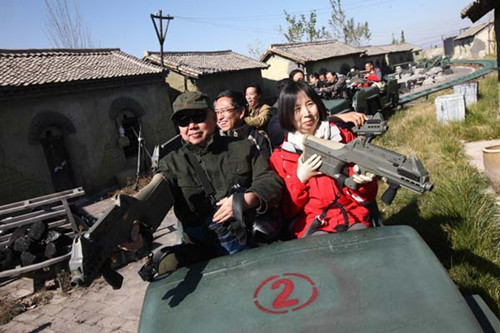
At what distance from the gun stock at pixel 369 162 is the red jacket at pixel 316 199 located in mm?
148

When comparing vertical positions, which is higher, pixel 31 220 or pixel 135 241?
pixel 135 241

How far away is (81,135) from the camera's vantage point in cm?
1266

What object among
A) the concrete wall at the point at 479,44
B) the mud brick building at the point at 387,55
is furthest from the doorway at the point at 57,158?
the concrete wall at the point at 479,44

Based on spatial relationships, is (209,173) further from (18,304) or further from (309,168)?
(18,304)

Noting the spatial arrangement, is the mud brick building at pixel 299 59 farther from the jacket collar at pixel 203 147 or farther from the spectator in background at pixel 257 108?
the jacket collar at pixel 203 147

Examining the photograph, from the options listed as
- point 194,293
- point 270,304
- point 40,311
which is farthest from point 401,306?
point 40,311

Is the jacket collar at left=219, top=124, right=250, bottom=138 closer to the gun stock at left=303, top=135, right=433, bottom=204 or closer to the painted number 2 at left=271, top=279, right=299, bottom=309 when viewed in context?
the gun stock at left=303, top=135, right=433, bottom=204

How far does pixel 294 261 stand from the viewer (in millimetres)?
1549

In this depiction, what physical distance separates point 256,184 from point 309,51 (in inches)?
1044

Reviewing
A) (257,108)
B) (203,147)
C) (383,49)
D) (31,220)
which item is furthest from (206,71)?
(383,49)

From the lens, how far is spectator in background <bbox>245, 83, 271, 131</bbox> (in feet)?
14.3

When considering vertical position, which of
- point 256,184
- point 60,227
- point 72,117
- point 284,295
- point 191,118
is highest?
point 72,117

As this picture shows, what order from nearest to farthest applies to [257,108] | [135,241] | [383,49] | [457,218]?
1. [135,241]
2. [457,218]
3. [257,108]
4. [383,49]

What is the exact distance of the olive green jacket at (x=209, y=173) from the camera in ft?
7.48
